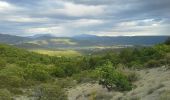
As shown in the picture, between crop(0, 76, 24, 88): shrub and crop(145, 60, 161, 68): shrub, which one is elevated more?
crop(145, 60, 161, 68): shrub

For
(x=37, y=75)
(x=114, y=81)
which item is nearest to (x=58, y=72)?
(x=37, y=75)

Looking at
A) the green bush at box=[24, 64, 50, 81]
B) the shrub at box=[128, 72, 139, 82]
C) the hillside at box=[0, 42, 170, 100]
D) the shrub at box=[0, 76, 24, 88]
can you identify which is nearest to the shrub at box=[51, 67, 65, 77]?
the hillside at box=[0, 42, 170, 100]

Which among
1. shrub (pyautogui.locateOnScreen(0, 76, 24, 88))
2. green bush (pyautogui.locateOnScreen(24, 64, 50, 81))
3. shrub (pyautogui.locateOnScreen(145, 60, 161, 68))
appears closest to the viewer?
shrub (pyautogui.locateOnScreen(145, 60, 161, 68))

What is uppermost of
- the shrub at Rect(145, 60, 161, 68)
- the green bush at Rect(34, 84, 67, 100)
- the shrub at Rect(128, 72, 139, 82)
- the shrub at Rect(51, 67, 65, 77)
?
the shrub at Rect(145, 60, 161, 68)

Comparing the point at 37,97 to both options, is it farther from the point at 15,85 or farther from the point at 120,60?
the point at 120,60

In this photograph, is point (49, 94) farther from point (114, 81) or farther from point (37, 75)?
point (37, 75)

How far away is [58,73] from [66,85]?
14316mm

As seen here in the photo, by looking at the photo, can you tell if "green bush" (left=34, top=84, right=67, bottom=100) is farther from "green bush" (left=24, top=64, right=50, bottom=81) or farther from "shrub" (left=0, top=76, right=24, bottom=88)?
"green bush" (left=24, top=64, right=50, bottom=81)

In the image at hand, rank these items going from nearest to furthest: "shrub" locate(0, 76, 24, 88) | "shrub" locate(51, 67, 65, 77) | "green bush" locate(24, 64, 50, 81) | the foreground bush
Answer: the foreground bush
"shrub" locate(0, 76, 24, 88)
"green bush" locate(24, 64, 50, 81)
"shrub" locate(51, 67, 65, 77)

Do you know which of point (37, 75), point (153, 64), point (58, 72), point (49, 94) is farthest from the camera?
point (58, 72)

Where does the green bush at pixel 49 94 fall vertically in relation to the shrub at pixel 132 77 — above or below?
below

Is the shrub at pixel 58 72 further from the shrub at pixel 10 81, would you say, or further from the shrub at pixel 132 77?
the shrub at pixel 132 77

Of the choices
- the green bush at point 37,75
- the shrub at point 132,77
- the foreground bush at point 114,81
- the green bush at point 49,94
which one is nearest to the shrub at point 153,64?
the shrub at point 132,77

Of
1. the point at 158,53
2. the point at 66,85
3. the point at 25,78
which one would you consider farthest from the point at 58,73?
the point at 158,53
